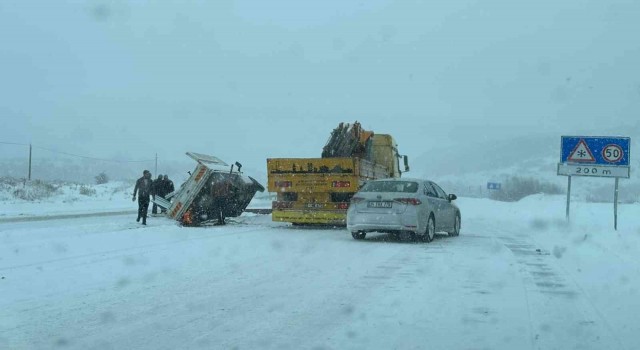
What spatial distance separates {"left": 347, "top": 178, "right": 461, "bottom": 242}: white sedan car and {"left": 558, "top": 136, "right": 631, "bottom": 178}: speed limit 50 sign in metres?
5.98

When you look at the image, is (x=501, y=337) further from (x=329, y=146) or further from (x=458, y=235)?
(x=329, y=146)

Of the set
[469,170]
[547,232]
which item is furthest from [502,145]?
[547,232]

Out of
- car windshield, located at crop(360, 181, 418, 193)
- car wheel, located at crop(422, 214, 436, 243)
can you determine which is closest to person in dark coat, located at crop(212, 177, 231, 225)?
car windshield, located at crop(360, 181, 418, 193)

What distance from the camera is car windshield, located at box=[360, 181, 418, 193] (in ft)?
47.5

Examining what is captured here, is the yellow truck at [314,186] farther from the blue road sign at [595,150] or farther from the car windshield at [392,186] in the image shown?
the blue road sign at [595,150]

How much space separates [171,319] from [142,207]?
1182cm

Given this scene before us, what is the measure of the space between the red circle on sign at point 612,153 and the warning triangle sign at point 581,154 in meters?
0.36

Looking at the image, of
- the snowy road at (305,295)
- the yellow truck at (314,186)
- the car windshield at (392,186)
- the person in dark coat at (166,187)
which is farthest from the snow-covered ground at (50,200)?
the car windshield at (392,186)

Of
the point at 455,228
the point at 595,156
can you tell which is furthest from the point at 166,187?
the point at 595,156

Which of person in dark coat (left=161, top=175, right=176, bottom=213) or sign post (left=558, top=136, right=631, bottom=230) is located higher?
sign post (left=558, top=136, right=631, bottom=230)

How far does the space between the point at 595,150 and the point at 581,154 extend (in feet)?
1.30

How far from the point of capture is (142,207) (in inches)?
701

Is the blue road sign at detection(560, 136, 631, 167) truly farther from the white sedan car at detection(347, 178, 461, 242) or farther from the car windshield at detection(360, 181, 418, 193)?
the car windshield at detection(360, 181, 418, 193)

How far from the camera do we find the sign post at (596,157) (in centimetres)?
1812
